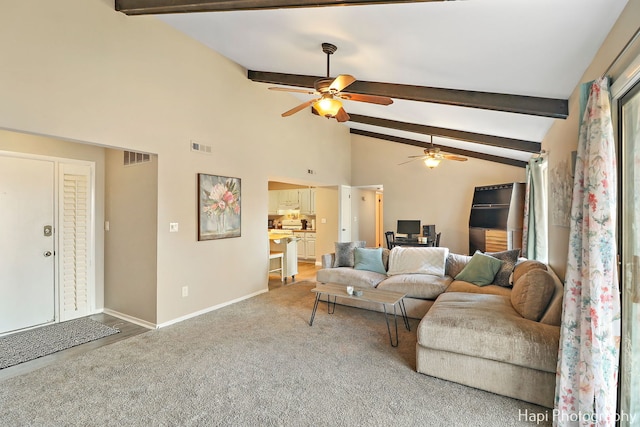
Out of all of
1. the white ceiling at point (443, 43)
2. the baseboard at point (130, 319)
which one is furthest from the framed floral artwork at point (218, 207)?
the white ceiling at point (443, 43)

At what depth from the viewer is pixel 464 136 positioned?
5074 millimetres

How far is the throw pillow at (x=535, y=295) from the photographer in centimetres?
260

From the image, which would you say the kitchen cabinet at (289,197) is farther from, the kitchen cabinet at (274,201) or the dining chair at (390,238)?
the dining chair at (390,238)

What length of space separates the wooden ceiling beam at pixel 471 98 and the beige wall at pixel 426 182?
3.76 meters

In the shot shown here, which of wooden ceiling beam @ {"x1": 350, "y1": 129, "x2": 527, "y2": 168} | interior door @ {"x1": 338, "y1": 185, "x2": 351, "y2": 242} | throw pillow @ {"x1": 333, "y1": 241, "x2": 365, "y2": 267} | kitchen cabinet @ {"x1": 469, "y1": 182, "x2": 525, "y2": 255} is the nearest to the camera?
throw pillow @ {"x1": 333, "y1": 241, "x2": 365, "y2": 267}

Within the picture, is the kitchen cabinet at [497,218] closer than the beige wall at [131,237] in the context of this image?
No

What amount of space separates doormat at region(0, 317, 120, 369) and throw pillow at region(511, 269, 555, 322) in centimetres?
427

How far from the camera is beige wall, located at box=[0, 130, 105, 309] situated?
371 centimetres

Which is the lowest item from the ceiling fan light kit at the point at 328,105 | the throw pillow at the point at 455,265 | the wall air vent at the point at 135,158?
the throw pillow at the point at 455,265

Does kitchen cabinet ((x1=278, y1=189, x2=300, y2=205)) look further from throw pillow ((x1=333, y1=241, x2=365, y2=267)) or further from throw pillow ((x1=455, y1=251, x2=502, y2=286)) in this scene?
throw pillow ((x1=455, y1=251, x2=502, y2=286))

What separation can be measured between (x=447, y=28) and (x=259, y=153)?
3.48m

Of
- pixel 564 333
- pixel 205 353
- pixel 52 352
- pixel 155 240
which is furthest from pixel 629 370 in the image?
pixel 52 352

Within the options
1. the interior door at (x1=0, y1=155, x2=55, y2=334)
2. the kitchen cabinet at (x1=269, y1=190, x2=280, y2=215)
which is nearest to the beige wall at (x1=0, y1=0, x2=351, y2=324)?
the interior door at (x1=0, y1=155, x2=55, y2=334)

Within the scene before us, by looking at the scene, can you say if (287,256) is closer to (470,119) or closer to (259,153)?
(259,153)
